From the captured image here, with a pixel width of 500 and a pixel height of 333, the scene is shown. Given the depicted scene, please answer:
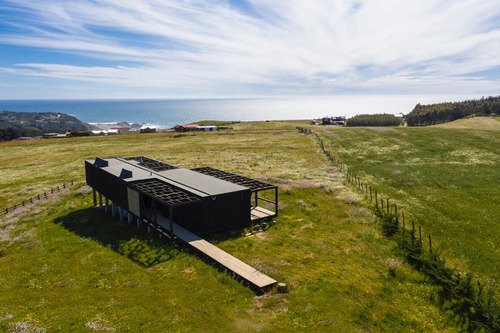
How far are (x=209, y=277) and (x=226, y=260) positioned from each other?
1926 mm

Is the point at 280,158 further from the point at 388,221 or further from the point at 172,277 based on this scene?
the point at 172,277

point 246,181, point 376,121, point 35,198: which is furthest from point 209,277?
point 376,121

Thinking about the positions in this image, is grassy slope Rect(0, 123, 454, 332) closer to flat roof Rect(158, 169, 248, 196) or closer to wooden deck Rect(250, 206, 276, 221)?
wooden deck Rect(250, 206, 276, 221)

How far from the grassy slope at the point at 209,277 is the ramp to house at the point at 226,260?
0.76 m

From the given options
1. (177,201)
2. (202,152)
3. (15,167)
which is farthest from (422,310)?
(15,167)

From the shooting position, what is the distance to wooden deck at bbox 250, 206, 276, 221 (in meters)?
33.1

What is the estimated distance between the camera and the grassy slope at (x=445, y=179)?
1100 inches

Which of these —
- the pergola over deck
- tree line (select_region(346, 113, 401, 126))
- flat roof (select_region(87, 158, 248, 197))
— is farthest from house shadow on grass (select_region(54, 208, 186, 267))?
tree line (select_region(346, 113, 401, 126))

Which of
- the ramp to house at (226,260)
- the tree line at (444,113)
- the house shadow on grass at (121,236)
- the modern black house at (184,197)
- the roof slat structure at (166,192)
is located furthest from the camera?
the tree line at (444,113)

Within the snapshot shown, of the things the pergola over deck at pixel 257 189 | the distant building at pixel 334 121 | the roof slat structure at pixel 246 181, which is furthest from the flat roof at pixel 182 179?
the distant building at pixel 334 121

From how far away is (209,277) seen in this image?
867 inches

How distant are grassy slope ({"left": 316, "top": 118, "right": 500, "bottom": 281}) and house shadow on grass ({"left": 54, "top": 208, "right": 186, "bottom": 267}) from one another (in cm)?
2363

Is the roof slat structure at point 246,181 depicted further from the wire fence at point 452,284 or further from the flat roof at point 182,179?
the wire fence at point 452,284

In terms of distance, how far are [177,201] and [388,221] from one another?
67.6 feet
